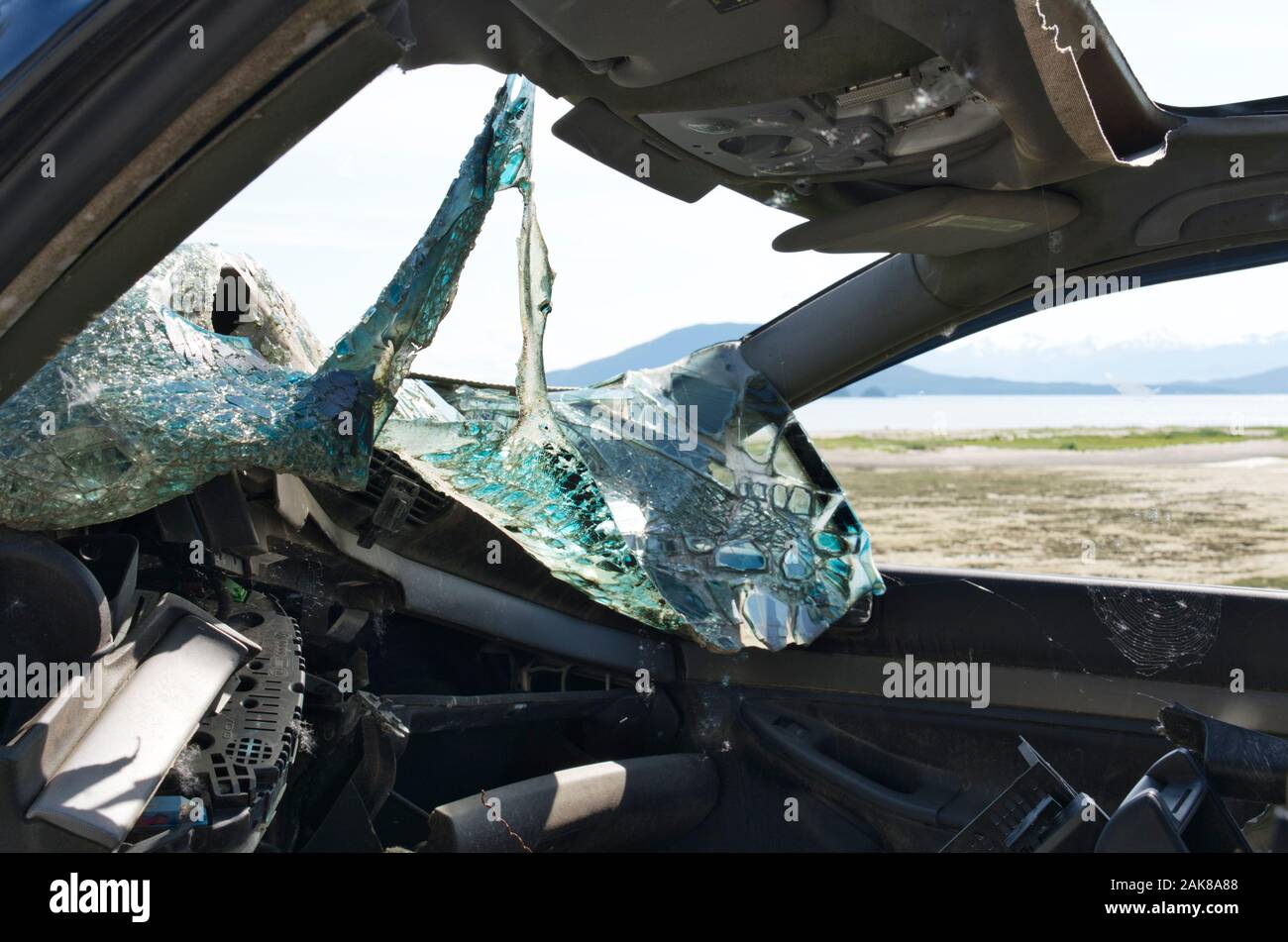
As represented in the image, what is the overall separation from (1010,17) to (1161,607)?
1.50m

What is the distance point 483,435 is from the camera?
231 centimetres

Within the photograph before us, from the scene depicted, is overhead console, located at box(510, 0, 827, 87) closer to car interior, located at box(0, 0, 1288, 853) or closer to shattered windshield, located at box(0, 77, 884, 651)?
car interior, located at box(0, 0, 1288, 853)

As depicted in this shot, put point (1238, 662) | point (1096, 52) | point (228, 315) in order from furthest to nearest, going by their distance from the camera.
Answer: point (1238, 662) < point (228, 315) < point (1096, 52)

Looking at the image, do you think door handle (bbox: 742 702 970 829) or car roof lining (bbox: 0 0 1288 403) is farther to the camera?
door handle (bbox: 742 702 970 829)

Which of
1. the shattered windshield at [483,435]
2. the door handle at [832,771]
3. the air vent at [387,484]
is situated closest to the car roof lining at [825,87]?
the shattered windshield at [483,435]

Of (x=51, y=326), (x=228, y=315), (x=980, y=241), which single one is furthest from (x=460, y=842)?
(x=980, y=241)

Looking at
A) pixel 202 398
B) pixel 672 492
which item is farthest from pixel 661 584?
pixel 202 398

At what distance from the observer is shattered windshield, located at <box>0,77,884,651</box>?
5.90ft

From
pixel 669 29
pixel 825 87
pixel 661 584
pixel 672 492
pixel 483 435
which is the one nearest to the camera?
pixel 669 29

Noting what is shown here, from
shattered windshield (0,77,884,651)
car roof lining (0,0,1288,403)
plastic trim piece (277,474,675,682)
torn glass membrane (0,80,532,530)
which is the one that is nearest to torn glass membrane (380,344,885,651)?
shattered windshield (0,77,884,651)

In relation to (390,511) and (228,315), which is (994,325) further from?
(228,315)

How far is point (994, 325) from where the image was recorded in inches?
106

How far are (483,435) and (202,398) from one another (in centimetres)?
59

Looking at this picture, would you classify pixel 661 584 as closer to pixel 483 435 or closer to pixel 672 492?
pixel 672 492
